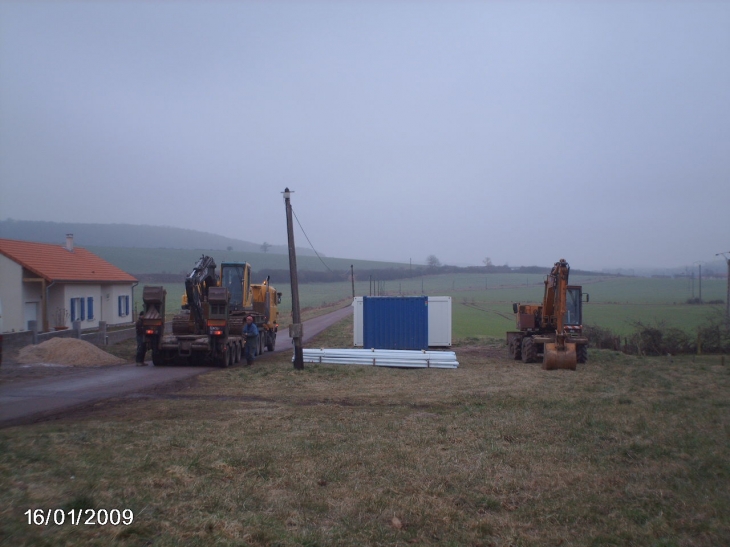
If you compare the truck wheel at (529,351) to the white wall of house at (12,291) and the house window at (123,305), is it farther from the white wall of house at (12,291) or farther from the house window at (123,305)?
the house window at (123,305)

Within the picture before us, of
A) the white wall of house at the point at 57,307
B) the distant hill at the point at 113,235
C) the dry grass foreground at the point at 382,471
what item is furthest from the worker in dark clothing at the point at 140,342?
the distant hill at the point at 113,235

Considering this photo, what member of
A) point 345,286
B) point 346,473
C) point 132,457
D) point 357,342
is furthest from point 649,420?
point 345,286

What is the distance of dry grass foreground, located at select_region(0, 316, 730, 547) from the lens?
5.45 meters

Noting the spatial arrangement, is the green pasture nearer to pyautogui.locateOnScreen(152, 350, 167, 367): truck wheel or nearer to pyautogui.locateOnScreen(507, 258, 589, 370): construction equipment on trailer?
pyautogui.locateOnScreen(507, 258, 589, 370): construction equipment on trailer

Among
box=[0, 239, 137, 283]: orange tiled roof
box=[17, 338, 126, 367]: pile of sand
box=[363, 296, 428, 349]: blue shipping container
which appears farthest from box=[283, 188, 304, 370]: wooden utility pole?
box=[0, 239, 137, 283]: orange tiled roof

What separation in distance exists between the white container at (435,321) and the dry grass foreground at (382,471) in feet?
46.2

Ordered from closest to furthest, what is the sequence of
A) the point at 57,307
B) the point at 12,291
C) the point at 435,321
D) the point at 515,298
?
the point at 12,291 → the point at 435,321 → the point at 57,307 → the point at 515,298

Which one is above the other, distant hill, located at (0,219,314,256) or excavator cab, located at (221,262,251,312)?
distant hill, located at (0,219,314,256)

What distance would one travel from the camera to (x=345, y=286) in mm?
103750

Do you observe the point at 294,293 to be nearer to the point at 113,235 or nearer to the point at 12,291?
the point at 12,291

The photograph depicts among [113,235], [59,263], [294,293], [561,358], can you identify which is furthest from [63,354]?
[113,235]

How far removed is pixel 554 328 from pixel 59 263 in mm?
25474

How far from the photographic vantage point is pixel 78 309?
32.1 meters

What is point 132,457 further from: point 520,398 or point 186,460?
point 520,398
